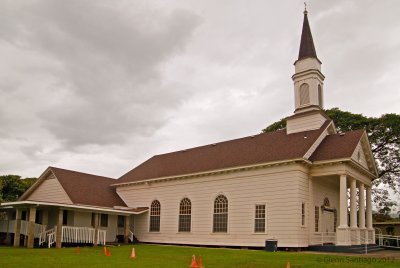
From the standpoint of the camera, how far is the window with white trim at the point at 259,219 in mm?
25422

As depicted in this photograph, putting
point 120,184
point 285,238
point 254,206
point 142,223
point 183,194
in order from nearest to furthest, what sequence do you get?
point 285,238, point 254,206, point 183,194, point 142,223, point 120,184

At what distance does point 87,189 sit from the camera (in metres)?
33.1

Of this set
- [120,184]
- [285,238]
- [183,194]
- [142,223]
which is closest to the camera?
[285,238]

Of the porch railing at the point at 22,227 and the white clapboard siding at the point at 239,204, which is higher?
the white clapboard siding at the point at 239,204

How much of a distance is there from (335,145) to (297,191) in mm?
4542

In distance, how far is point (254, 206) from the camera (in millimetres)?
26000

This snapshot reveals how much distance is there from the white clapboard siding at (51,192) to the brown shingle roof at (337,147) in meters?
18.0

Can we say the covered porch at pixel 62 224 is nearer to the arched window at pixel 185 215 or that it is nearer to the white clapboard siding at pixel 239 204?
the white clapboard siding at pixel 239 204

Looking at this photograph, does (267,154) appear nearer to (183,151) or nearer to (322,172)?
(322,172)

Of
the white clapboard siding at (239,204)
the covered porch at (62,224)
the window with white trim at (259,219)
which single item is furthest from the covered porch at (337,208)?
the covered porch at (62,224)

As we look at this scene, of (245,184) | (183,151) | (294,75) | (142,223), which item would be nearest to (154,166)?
(183,151)

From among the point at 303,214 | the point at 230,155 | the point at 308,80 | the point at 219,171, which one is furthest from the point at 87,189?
the point at 308,80

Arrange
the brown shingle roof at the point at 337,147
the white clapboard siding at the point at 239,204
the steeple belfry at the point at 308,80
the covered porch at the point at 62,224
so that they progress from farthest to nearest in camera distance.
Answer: the steeple belfry at the point at 308,80, the covered porch at the point at 62,224, the brown shingle roof at the point at 337,147, the white clapboard siding at the point at 239,204

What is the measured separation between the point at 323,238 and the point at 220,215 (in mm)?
6898
